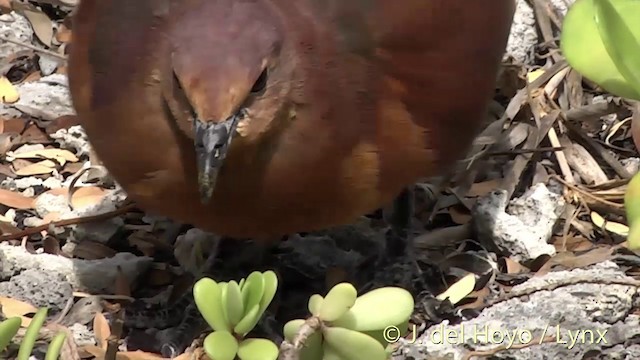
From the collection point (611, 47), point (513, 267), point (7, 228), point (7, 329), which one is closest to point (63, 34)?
point (7, 228)

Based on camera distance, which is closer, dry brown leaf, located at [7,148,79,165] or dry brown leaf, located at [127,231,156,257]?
dry brown leaf, located at [127,231,156,257]

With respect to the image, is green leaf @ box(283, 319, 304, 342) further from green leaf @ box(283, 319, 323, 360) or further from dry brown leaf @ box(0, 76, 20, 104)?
dry brown leaf @ box(0, 76, 20, 104)

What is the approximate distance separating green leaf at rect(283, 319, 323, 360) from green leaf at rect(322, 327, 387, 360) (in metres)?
0.03

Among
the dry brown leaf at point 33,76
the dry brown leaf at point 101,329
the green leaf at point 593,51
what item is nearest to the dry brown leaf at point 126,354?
the dry brown leaf at point 101,329

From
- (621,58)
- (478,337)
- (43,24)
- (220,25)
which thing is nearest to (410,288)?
(478,337)

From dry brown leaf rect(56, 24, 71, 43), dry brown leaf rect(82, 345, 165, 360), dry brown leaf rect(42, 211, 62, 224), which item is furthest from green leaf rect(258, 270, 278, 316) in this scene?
dry brown leaf rect(56, 24, 71, 43)

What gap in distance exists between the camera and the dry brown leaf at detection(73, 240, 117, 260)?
187 cm

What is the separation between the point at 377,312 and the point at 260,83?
57 centimetres

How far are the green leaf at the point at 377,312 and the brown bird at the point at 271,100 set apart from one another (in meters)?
0.50

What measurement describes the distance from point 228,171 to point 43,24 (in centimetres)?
103

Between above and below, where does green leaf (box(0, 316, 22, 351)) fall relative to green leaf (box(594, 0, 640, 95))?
below

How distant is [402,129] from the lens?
1567 mm

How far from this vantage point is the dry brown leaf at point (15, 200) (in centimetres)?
196

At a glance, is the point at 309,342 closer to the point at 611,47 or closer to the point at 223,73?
the point at 611,47
